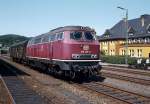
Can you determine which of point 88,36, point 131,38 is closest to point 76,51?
point 88,36

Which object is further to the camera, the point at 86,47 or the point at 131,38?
the point at 131,38

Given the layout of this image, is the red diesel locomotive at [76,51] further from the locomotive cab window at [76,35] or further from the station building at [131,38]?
the station building at [131,38]

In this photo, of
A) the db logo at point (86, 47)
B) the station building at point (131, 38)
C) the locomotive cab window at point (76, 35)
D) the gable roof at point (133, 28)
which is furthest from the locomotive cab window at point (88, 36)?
the gable roof at point (133, 28)

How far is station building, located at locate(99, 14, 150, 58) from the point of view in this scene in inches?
2537

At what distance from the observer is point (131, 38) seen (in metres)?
72.1

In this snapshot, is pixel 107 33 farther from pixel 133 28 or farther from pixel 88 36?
pixel 88 36

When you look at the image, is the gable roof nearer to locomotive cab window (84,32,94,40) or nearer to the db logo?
locomotive cab window (84,32,94,40)

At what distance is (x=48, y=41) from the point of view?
24.1m

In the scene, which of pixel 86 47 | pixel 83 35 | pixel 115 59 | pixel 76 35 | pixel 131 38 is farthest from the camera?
pixel 131 38

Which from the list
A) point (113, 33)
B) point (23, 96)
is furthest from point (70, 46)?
point (113, 33)

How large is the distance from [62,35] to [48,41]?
11.9 feet

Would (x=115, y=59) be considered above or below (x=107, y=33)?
below

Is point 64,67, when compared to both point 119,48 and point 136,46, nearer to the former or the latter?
point 136,46

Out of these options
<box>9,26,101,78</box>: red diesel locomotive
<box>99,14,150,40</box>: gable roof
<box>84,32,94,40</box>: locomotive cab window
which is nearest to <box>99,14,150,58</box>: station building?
<box>99,14,150,40</box>: gable roof
